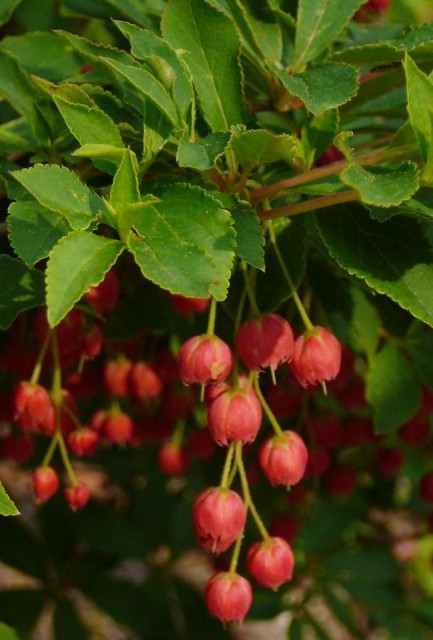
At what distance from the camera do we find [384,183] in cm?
83

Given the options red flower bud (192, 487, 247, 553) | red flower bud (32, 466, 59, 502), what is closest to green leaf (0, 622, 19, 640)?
red flower bud (32, 466, 59, 502)

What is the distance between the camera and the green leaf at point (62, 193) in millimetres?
816

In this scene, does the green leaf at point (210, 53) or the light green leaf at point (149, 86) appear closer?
the light green leaf at point (149, 86)

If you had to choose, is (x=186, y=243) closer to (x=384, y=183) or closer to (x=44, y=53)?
(x=384, y=183)

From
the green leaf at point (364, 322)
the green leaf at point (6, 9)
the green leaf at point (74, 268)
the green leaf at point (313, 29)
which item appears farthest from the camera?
the green leaf at point (364, 322)

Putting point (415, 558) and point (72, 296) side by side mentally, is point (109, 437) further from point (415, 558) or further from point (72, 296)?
point (415, 558)

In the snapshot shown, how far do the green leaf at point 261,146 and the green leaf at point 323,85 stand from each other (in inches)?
1.8

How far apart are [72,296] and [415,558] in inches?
76.2

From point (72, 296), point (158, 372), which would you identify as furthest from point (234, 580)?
point (72, 296)

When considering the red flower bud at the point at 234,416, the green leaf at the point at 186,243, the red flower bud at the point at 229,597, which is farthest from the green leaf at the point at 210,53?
the red flower bud at the point at 229,597

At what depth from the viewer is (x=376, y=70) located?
1.13 metres

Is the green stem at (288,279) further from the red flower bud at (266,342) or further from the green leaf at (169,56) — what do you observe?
the green leaf at (169,56)

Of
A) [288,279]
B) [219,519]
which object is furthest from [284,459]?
[288,279]

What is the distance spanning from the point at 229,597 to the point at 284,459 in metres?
0.18
